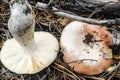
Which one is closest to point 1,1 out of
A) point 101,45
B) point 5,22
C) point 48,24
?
point 5,22

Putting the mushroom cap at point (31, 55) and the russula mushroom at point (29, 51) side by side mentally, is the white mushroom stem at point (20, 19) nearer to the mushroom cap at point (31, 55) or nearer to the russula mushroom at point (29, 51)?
the russula mushroom at point (29, 51)

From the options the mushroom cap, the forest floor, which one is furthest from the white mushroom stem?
the forest floor

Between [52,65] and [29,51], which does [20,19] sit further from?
[52,65]

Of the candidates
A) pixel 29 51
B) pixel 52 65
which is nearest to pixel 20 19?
pixel 29 51

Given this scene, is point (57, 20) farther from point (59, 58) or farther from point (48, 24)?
point (59, 58)

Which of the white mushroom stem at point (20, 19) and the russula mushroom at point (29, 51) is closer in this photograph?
the white mushroom stem at point (20, 19)

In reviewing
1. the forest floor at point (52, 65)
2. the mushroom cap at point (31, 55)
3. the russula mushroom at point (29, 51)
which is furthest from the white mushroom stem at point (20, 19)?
the forest floor at point (52, 65)
